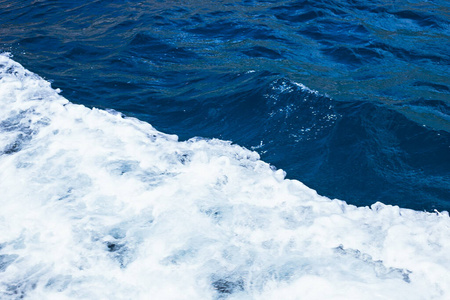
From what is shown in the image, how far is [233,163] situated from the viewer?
3.52 m

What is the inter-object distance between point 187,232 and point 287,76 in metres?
2.92

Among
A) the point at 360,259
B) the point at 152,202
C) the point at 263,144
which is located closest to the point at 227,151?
the point at 263,144

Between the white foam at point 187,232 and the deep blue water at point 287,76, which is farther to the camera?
the deep blue water at point 287,76

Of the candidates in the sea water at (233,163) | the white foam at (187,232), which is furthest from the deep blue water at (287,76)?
the white foam at (187,232)

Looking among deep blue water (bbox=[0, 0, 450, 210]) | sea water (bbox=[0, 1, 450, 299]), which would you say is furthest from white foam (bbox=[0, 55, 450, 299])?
deep blue water (bbox=[0, 0, 450, 210])

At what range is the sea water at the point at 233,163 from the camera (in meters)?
2.41

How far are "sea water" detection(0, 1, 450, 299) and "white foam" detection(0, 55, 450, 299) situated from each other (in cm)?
1

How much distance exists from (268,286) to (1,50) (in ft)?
21.2

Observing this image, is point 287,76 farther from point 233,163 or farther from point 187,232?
point 187,232

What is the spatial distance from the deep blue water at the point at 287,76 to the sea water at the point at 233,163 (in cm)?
2

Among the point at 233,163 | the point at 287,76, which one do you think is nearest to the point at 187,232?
the point at 233,163

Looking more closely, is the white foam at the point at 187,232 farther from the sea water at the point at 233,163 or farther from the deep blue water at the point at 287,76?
the deep blue water at the point at 287,76

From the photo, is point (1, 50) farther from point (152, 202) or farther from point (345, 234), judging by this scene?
point (345, 234)

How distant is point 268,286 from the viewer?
2318 mm
